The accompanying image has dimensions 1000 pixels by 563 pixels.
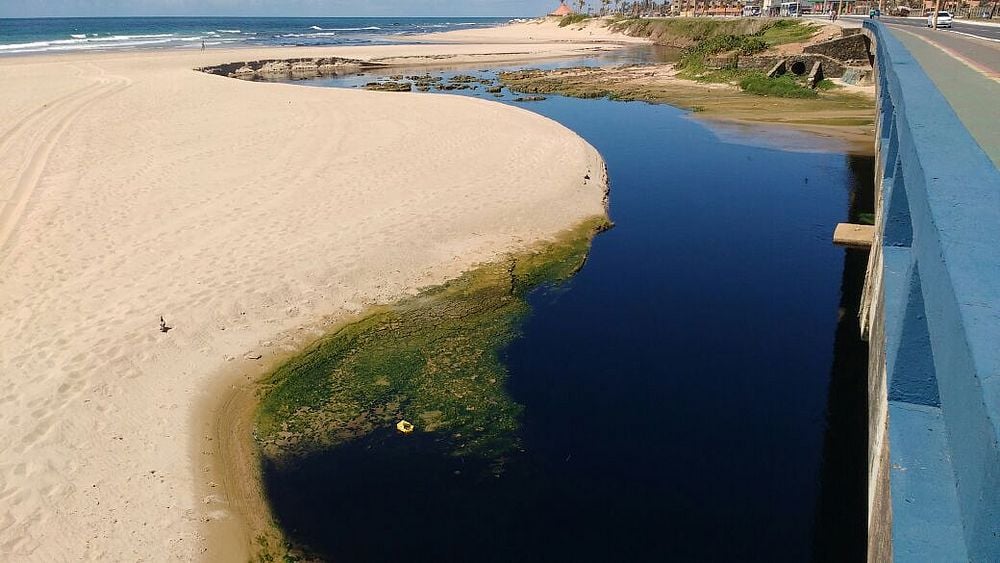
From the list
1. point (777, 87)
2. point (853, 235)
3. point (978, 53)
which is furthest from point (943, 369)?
point (777, 87)

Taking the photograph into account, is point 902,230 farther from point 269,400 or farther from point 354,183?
point 354,183

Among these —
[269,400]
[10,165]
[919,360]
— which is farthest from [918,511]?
[10,165]

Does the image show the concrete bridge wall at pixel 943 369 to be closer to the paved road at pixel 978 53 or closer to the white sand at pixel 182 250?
the white sand at pixel 182 250

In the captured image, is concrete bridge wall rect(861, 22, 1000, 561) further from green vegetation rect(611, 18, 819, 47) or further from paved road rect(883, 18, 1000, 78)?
green vegetation rect(611, 18, 819, 47)

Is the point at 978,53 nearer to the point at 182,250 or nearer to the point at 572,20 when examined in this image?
the point at 182,250

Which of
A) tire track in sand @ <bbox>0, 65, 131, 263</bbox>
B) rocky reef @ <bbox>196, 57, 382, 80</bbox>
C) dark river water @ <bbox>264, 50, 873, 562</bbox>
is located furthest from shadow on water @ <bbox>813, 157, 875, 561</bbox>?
rocky reef @ <bbox>196, 57, 382, 80</bbox>

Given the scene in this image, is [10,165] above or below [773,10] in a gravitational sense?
below
